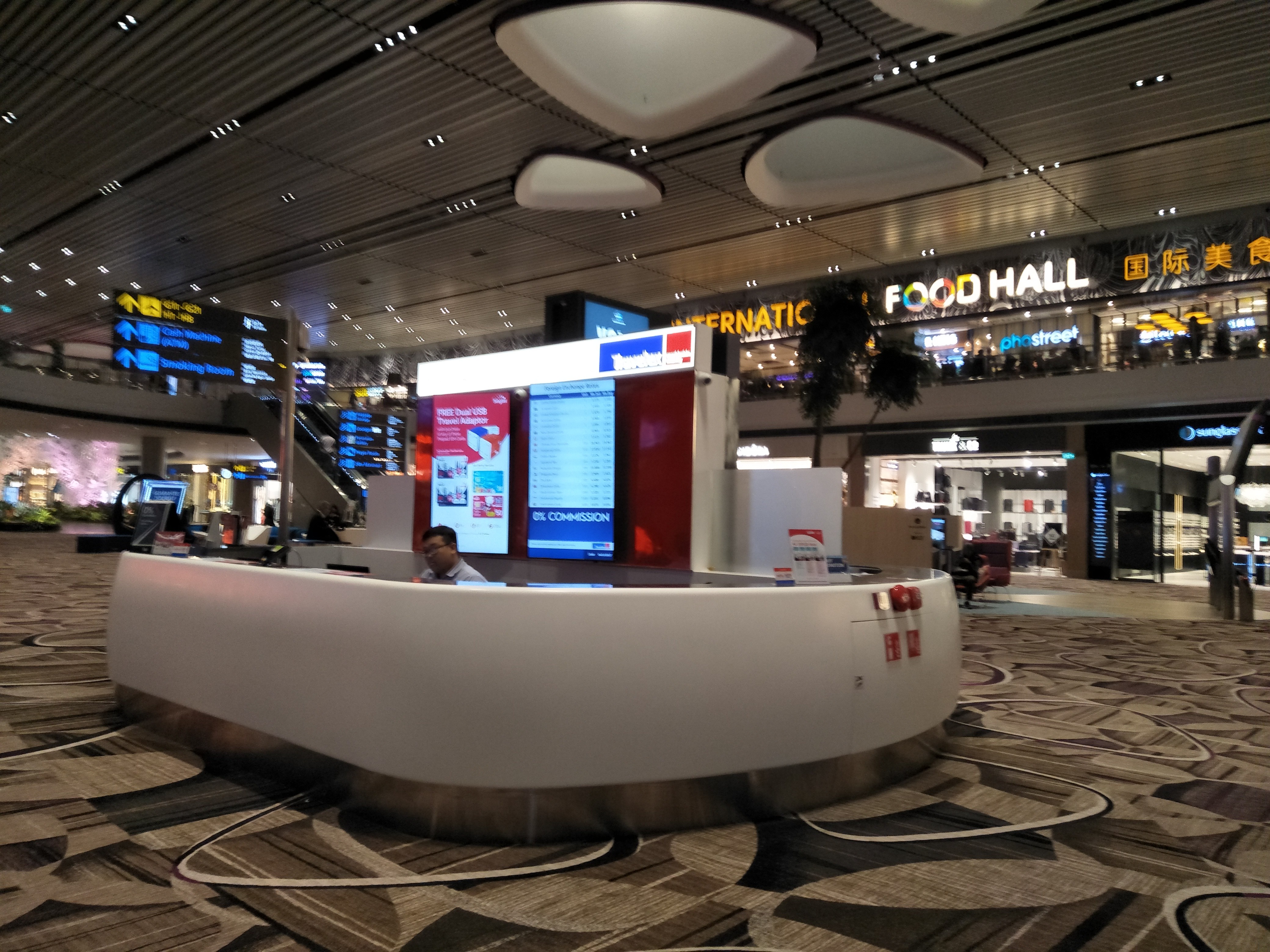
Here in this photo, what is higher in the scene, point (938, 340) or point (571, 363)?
point (938, 340)

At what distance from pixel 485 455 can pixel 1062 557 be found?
57.4ft

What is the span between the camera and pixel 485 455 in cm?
550

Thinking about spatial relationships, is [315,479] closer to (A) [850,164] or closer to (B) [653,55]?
(B) [653,55]

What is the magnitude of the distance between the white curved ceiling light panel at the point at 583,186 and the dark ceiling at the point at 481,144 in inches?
13.0

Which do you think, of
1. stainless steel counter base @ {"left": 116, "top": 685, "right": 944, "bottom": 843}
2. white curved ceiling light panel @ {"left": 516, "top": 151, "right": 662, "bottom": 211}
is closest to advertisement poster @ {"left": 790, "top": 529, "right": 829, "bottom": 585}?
stainless steel counter base @ {"left": 116, "top": 685, "right": 944, "bottom": 843}

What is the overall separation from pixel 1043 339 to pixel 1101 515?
4354 millimetres

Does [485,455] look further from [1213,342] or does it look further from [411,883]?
[1213,342]

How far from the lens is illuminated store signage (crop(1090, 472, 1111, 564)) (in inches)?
712

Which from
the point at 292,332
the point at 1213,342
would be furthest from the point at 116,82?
the point at 1213,342

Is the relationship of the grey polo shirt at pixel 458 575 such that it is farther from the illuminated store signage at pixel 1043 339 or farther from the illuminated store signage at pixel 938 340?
the illuminated store signage at pixel 938 340

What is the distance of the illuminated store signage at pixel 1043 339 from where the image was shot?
19.4m

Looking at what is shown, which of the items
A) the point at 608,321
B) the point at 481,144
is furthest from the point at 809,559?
the point at 481,144

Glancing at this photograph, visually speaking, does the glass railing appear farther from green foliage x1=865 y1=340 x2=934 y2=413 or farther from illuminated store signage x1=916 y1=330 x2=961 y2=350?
green foliage x1=865 y1=340 x2=934 y2=413

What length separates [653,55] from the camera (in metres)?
10.9
